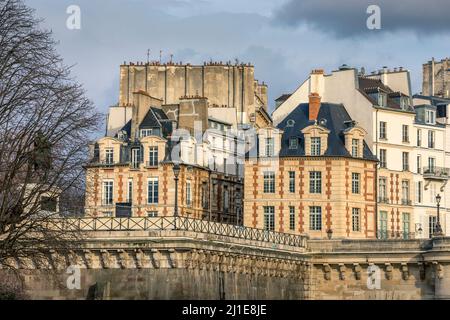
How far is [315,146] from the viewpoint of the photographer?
86.1 m

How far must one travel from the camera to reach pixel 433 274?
248ft

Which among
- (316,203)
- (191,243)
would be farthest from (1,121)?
(316,203)

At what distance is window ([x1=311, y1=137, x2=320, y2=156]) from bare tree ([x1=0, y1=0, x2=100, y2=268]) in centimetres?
3983

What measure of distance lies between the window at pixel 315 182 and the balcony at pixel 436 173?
9.98m

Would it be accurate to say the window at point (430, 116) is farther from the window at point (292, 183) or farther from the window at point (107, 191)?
the window at point (107, 191)

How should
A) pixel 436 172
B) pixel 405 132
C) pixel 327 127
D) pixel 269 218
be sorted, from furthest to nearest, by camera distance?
pixel 436 172, pixel 405 132, pixel 327 127, pixel 269 218

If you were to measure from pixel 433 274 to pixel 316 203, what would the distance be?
38.6 feet

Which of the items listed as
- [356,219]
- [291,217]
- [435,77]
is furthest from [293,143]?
[435,77]

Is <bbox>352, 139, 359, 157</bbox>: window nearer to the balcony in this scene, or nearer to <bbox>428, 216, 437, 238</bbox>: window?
the balcony

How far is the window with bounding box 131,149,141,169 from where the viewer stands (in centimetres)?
8975

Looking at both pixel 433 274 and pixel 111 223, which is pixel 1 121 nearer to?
pixel 111 223

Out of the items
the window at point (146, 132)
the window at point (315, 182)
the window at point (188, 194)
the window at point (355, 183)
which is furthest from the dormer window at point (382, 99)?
the window at point (146, 132)

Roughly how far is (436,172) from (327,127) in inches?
384

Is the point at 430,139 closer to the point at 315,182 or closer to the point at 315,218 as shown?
the point at 315,182
